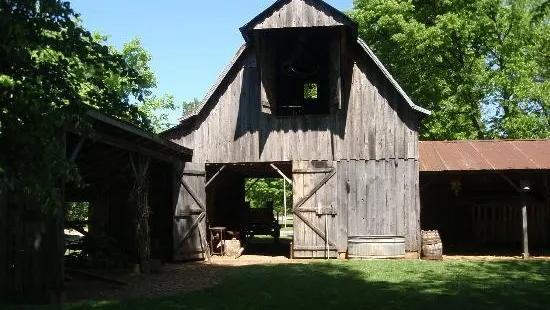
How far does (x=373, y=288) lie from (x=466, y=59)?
67.8ft

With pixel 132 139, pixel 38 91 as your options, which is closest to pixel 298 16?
pixel 132 139

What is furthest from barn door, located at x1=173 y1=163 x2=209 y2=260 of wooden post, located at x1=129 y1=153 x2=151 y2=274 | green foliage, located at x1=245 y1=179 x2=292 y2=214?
green foliage, located at x1=245 y1=179 x2=292 y2=214

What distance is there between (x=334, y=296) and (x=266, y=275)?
316 centimetres

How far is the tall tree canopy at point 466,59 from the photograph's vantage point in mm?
25969

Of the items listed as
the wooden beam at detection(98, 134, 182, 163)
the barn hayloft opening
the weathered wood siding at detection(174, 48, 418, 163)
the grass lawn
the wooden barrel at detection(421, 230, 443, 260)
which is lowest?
the grass lawn

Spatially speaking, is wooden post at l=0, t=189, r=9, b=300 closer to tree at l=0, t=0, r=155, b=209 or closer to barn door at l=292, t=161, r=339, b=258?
tree at l=0, t=0, r=155, b=209

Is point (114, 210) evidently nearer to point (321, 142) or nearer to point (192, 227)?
point (192, 227)

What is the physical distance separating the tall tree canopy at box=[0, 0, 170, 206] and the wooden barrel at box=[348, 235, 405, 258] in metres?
10.1

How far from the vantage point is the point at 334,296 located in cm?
959

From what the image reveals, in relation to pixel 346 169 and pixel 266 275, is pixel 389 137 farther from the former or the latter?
pixel 266 275

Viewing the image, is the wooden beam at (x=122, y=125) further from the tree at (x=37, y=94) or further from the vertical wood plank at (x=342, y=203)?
the vertical wood plank at (x=342, y=203)

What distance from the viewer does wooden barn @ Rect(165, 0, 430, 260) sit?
51.5 feet

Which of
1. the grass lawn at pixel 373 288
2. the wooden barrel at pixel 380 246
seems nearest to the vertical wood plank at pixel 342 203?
the wooden barrel at pixel 380 246

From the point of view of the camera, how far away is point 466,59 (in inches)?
1105
